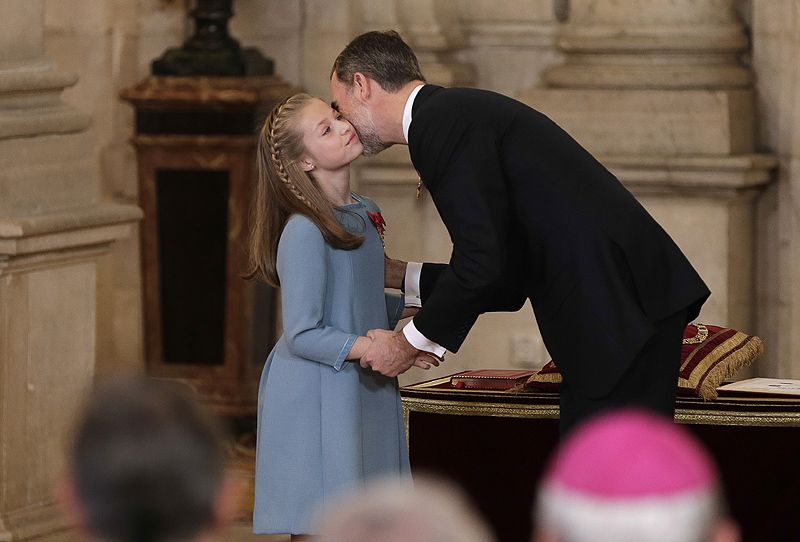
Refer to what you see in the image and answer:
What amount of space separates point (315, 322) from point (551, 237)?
58 centimetres

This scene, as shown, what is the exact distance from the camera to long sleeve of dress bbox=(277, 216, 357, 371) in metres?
3.95

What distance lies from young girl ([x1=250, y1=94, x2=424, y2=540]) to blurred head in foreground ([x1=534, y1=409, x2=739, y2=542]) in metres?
2.36

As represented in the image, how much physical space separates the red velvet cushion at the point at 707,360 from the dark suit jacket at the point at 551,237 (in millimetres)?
950

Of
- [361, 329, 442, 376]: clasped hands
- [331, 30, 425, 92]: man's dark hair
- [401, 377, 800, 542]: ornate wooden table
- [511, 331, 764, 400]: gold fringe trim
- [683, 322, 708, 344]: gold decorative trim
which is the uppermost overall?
[331, 30, 425, 92]: man's dark hair

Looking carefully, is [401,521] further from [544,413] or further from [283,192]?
→ [544,413]

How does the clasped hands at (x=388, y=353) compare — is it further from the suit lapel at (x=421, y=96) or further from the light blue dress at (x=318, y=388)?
the suit lapel at (x=421, y=96)

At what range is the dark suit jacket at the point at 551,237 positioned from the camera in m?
3.82

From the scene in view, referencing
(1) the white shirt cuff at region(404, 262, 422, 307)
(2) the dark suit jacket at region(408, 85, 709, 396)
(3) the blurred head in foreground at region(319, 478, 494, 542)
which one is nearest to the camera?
(3) the blurred head in foreground at region(319, 478, 494, 542)

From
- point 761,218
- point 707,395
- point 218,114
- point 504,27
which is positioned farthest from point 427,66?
point 707,395

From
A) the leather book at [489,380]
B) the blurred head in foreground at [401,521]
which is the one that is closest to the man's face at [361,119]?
the leather book at [489,380]

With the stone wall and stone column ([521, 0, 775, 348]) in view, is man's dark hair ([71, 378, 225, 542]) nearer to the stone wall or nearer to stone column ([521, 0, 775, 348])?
the stone wall

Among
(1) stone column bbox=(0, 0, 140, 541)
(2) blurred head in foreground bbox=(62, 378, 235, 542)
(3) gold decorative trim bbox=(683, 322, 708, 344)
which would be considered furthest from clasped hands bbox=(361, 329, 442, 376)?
(2) blurred head in foreground bbox=(62, 378, 235, 542)

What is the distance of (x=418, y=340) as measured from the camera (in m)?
3.97

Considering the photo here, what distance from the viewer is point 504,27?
7.25 m
